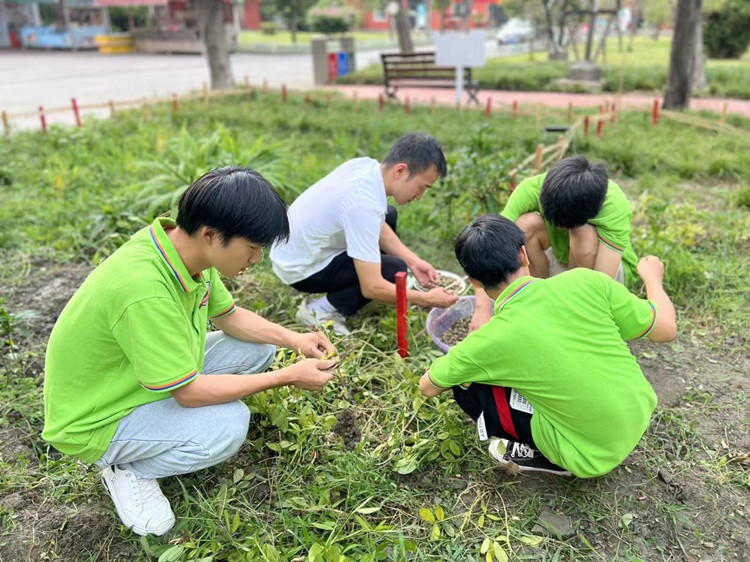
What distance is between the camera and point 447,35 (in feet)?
31.2

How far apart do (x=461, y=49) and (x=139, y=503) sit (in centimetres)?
887

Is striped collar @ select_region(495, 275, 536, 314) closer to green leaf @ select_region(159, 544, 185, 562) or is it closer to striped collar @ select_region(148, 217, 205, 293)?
striped collar @ select_region(148, 217, 205, 293)

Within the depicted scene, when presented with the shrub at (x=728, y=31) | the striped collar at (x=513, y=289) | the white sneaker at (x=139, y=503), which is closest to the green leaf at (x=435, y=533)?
the striped collar at (x=513, y=289)

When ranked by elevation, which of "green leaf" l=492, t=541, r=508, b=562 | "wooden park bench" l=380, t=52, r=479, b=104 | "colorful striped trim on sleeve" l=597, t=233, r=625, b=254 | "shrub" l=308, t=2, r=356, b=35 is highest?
"shrub" l=308, t=2, r=356, b=35

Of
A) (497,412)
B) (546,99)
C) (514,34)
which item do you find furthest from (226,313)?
(514,34)

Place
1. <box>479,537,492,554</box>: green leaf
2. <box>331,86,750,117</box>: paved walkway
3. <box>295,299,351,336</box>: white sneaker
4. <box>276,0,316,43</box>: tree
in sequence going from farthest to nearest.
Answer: <box>276,0,316,43</box>: tree, <box>331,86,750,117</box>: paved walkway, <box>295,299,351,336</box>: white sneaker, <box>479,537,492,554</box>: green leaf

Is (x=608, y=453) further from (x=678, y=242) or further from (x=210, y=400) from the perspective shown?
(x=678, y=242)

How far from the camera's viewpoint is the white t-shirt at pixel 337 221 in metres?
2.78

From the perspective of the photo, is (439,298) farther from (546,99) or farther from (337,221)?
(546,99)

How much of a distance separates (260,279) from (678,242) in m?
2.75

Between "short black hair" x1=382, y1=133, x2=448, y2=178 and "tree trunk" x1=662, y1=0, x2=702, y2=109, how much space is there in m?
6.84

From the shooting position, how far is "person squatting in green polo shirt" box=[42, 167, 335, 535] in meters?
1.69

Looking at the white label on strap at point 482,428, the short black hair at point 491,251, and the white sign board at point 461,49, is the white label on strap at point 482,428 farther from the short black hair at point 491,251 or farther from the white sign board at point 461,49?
the white sign board at point 461,49

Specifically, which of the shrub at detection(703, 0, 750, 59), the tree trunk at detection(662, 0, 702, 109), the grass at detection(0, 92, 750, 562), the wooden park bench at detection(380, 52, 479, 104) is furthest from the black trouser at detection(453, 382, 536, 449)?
the shrub at detection(703, 0, 750, 59)
